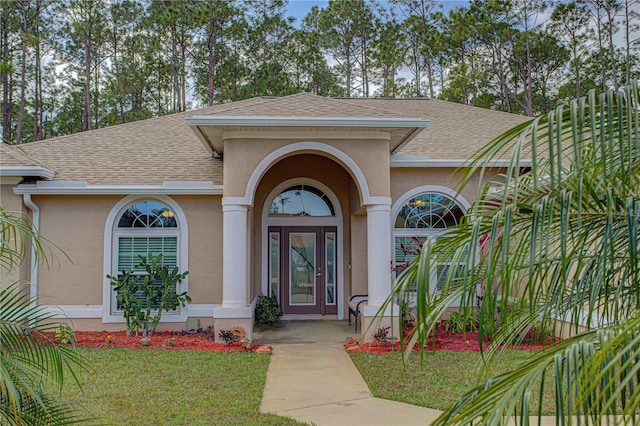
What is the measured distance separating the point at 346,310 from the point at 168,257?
4.44 metres

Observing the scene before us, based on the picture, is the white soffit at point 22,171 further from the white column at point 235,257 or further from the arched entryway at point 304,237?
the arched entryway at point 304,237

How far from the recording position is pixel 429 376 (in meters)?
7.63

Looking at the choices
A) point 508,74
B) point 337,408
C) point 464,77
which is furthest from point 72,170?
point 508,74

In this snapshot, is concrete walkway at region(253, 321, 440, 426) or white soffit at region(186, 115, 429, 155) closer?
concrete walkway at region(253, 321, 440, 426)

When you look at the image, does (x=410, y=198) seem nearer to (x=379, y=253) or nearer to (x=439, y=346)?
(x=379, y=253)

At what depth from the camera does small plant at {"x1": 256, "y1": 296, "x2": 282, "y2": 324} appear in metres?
12.2

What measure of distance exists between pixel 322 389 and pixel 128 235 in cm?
602

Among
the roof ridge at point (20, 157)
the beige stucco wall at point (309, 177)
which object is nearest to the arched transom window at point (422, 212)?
the beige stucco wall at point (309, 177)

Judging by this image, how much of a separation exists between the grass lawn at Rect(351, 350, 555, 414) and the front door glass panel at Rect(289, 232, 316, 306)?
400 centimetres

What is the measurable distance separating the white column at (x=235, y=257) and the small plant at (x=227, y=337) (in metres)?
0.47

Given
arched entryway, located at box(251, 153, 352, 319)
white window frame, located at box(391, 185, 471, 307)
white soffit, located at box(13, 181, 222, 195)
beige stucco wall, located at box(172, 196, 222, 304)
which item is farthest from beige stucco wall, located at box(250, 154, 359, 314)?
white soffit, located at box(13, 181, 222, 195)

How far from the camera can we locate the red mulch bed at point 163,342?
31.1ft

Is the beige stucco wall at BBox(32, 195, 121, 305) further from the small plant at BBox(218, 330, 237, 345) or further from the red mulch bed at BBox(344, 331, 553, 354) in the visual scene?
the red mulch bed at BBox(344, 331, 553, 354)

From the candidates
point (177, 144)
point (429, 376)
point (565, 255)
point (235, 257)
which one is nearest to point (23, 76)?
point (177, 144)
